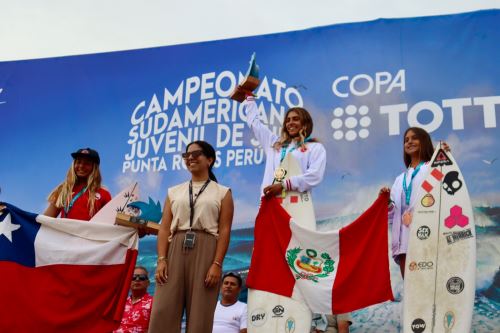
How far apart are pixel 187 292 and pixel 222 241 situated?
0.36 meters

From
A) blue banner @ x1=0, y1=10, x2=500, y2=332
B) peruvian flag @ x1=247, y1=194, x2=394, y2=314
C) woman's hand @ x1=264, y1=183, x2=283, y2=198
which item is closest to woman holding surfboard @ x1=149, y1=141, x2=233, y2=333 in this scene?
woman's hand @ x1=264, y1=183, x2=283, y2=198

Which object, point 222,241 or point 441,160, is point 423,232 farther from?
point 222,241

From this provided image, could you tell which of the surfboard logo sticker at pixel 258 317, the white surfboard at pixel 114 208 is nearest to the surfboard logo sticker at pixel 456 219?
the surfboard logo sticker at pixel 258 317

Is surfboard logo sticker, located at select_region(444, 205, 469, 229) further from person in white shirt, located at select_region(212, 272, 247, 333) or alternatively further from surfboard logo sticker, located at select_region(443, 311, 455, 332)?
person in white shirt, located at select_region(212, 272, 247, 333)

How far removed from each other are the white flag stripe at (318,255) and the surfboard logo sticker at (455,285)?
71cm

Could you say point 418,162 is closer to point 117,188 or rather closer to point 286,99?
point 286,99

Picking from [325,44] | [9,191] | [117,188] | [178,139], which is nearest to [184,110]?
[178,139]

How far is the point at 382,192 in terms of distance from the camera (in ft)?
14.4

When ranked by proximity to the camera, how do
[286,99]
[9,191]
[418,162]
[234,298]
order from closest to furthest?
[418,162] → [234,298] → [286,99] → [9,191]

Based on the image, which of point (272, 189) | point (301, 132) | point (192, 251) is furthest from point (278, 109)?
point (192, 251)

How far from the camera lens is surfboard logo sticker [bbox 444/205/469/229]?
13.8 feet

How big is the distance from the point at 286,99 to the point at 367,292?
2948mm

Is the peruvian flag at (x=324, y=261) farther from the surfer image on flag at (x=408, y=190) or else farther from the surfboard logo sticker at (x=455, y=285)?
the surfboard logo sticker at (x=455, y=285)

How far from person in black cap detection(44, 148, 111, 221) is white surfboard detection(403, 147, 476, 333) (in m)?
2.16
